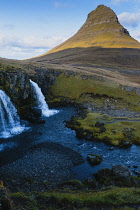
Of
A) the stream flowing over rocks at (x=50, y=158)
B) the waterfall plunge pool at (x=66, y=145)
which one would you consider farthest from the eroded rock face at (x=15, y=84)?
the stream flowing over rocks at (x=50, y=158)

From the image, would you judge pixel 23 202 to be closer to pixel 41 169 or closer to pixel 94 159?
pixel 41 169

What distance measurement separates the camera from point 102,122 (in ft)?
204

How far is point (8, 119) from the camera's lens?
5775 cm

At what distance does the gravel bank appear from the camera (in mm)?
29734

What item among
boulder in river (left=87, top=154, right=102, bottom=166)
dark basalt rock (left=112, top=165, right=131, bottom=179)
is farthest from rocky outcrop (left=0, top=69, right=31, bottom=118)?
dark basalt rock (left=112, top=165, right=131, bottom=179)

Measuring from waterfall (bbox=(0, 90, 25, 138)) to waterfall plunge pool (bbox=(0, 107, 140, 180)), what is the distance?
151 inches

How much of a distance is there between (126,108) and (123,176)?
54.5m

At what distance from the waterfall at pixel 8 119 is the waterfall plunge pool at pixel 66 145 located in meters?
3.83

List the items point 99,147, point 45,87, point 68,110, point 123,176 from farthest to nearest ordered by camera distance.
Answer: point 45,87 → point 68,110 → point 99,147 → point 123,176

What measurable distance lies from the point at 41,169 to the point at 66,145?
12732mm

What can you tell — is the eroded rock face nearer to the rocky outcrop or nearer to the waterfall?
the rocky outcrop

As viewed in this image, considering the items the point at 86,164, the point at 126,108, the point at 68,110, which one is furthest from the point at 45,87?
the point at 86,164

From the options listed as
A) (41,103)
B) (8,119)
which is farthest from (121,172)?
(41,103)

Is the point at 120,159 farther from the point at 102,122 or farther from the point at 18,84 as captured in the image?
the point at 18,84
